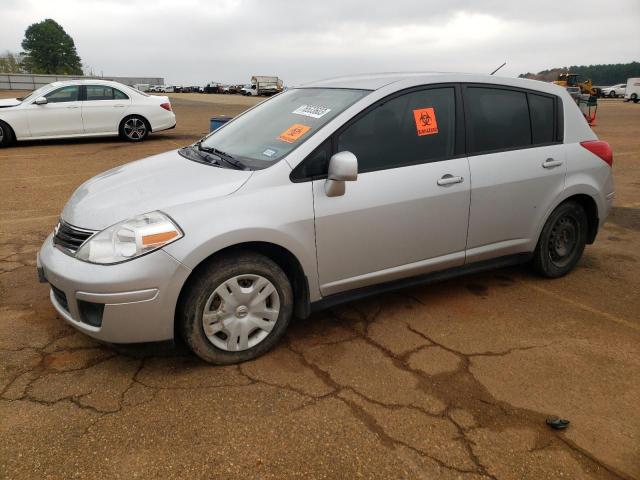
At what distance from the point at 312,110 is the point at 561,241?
243cm

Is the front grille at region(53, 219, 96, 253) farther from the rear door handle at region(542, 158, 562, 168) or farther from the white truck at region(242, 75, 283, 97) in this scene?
the white truck at region(242, 75, 283, 97)

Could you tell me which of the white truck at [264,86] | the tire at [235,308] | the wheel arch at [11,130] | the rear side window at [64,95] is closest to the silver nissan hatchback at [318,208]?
the tire at [235,308]

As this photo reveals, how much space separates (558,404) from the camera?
8.86 ft

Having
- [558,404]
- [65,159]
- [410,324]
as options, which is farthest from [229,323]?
[65,159]

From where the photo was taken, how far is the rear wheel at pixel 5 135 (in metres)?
11.1

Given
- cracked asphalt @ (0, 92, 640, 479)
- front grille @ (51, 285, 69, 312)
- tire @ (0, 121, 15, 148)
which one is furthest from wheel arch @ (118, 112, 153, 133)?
front grille @ (51, 285, 69, 312)

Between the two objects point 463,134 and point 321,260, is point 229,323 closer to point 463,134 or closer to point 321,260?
point 321,260

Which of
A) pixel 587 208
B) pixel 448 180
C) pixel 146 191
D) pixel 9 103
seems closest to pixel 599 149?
pixel 587 208

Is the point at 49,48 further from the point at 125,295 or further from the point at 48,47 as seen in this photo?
the point at 125,295

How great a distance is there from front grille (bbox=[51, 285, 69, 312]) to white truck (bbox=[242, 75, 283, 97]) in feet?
186

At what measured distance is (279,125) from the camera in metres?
3.54

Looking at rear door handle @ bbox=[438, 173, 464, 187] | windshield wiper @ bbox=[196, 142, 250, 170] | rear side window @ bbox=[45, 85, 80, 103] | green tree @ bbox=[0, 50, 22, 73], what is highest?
green tree @ bbox=[0, 50, 22, 73]

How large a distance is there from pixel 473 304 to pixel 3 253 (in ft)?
14.0

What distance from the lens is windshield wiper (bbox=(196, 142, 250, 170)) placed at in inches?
125
